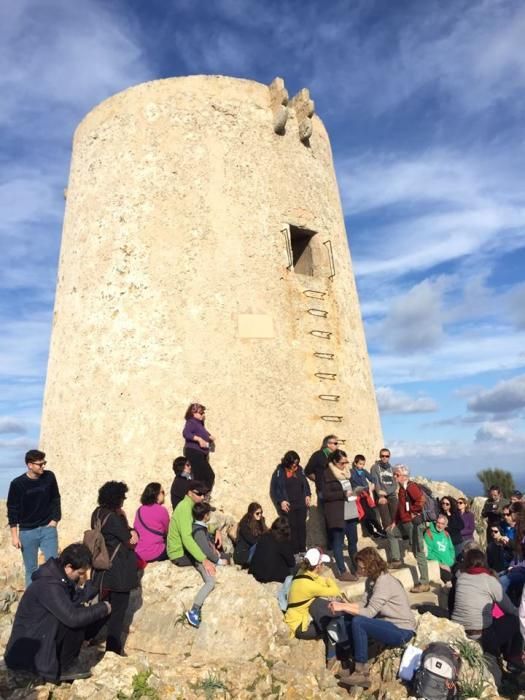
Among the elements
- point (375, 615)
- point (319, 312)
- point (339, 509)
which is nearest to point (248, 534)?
point (339, 509)

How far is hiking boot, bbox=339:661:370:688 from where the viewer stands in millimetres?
5398

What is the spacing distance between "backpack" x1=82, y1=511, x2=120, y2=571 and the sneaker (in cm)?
101

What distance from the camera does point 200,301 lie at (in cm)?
908

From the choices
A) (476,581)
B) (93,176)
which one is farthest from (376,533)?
(93,176)

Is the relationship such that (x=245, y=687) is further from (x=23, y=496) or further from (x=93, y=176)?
(x=93, y=176)

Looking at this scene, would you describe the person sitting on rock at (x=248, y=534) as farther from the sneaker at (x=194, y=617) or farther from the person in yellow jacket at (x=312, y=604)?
the sneaker at (x=194, y=617)

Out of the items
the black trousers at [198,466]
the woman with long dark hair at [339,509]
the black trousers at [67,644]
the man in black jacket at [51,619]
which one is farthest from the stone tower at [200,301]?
the man in black jacket at [51,619]

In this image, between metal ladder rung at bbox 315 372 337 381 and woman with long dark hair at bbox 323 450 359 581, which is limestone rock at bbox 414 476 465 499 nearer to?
metal ladder rung at bbox 315 372 337 381

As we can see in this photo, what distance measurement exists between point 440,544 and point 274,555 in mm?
2418

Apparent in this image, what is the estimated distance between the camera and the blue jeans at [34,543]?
626 centimetres

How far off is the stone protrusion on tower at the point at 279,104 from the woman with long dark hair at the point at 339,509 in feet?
18.7

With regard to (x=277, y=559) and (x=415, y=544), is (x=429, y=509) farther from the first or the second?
(x=277, y=559)

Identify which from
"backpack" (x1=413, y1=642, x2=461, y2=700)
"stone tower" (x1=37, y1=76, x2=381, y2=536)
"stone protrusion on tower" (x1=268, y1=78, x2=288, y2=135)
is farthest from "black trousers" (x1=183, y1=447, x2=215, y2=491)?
"stone protrusion on tower" (x1=268, y1=78, x2=288, y2=135)

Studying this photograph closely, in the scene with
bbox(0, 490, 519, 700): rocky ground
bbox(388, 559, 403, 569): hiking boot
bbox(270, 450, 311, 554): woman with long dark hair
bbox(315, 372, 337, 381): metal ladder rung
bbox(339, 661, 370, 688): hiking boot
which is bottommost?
bbox(339, 661, 370, 688): hiking boot
